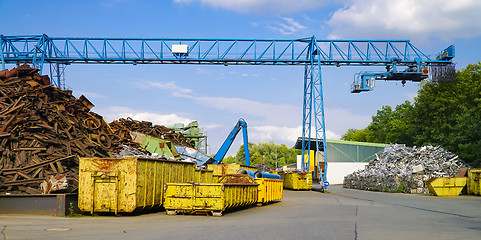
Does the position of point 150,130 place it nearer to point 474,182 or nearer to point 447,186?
point 447,186

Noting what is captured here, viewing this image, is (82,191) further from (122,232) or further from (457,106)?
(457,106)

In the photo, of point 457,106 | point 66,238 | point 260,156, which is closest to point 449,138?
point 457,106

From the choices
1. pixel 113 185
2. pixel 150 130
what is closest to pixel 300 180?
pixel 150 130

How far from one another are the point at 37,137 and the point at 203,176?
304 inches

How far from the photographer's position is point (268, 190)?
910 inches

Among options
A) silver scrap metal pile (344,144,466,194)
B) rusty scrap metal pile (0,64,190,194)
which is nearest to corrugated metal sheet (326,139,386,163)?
silver scrap metal pile (344,144,466,194)

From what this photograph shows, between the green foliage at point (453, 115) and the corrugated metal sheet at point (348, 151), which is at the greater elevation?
the green foliage at point (453, 115)

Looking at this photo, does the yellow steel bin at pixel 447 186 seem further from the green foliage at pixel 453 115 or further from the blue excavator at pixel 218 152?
the blue excavator at pixel 218 152

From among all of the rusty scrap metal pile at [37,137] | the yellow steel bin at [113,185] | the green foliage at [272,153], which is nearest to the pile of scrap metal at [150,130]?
the rusty scrap metal pile at [37,137]

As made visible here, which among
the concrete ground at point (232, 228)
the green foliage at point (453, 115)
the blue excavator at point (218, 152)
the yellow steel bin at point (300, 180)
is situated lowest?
the yellow steel bin at point (300, 180)

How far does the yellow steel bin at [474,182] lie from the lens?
99.2 feet

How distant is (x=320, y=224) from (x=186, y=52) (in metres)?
34.1

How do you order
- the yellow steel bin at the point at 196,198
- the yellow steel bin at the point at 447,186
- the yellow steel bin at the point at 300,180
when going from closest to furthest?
the yellow steel bin at the point at 196,198
the yellow steel bin at the point at 447,186
the yellow steel bin at the point at 300,180

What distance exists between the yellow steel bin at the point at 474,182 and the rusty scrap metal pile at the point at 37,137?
24145 mm
